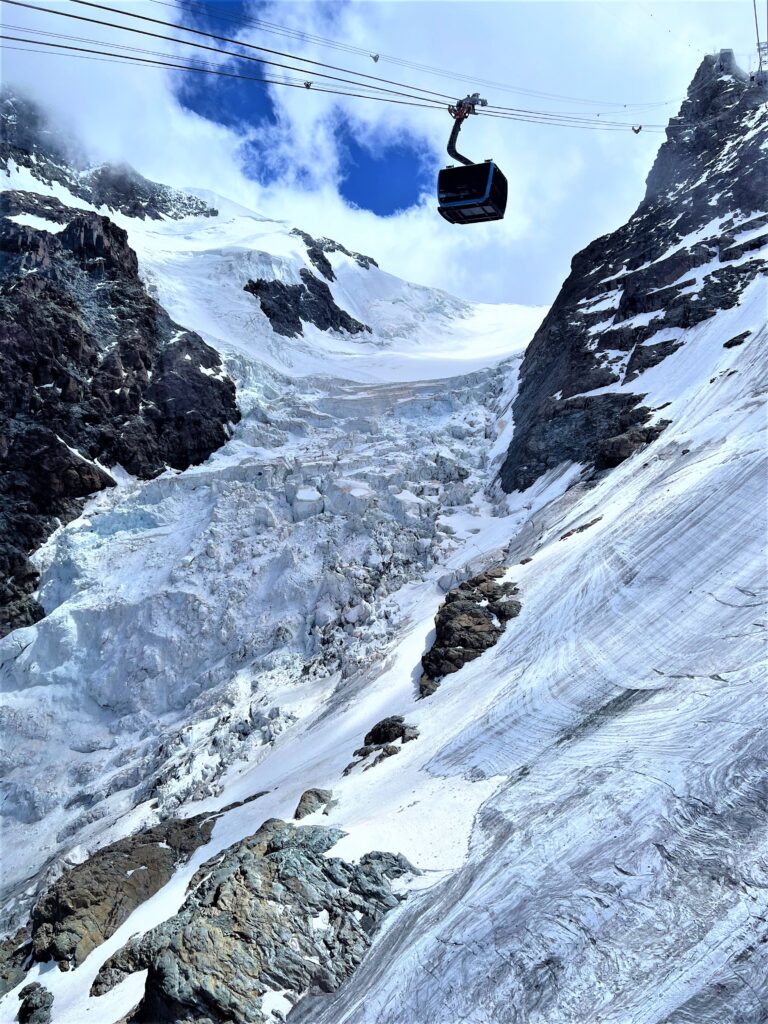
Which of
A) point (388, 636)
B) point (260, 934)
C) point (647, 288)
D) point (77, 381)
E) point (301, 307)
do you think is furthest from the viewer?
point (301, 307)

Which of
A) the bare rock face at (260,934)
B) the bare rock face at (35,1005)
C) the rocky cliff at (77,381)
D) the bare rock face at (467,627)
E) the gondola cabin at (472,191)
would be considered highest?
the rocky cliff at (77,381)

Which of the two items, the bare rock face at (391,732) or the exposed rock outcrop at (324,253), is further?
the exposed rock outcrop at (324,253)

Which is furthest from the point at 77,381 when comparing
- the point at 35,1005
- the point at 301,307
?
the point at 35,1005

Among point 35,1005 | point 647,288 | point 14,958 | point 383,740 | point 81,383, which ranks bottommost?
point 383,740

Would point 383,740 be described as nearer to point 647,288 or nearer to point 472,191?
point 472,191

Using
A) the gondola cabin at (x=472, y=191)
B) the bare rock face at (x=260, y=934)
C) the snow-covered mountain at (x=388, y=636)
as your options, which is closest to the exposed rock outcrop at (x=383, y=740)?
the snow-covered mountain at (x=388, y=636)

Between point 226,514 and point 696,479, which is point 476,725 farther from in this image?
point 226,514

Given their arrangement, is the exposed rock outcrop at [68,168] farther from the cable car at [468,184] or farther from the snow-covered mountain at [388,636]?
the cable car at [468,184]

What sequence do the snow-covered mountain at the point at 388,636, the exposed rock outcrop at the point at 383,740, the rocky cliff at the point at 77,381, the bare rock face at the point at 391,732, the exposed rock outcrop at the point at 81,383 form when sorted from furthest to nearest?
the exposed rock outcrop at the point at 81,383 → the rocky cliff at the point at 77,381 → the bare rock face at the point at 391,732 → the exposed rock outcrop at the point at 383,740 → the snow-covered mountain at the point at 388,636
